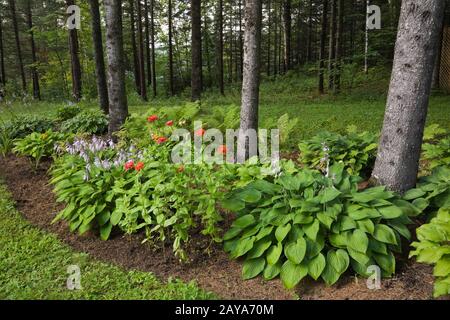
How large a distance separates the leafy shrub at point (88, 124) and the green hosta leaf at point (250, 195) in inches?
190

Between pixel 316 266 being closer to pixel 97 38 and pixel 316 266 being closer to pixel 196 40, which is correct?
pixel 97 38

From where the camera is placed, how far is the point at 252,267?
3.20 meters

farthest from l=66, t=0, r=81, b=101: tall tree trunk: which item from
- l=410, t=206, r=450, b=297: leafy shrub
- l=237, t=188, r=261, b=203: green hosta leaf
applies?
l=410, t=206, r=450, b=297: leafy shrub

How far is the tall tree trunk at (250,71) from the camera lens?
4.71 meters

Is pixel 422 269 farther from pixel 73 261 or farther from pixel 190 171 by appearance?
pixel 73 261

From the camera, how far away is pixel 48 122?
7602 mm

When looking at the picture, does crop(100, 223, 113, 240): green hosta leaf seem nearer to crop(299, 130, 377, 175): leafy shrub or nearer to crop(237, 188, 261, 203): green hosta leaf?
crop(237, 188, 261, 203): green hosta leaf

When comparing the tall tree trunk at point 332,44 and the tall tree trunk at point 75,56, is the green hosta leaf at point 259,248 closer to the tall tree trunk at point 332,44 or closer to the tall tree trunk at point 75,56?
the tall tree trunk at point 332,44

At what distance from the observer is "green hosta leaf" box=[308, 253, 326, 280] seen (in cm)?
291

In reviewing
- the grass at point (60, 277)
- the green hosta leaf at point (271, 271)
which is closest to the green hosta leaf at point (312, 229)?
the green hosta leaf at point (271, 271)

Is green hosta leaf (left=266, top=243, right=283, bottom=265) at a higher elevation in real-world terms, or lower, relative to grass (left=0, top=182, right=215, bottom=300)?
higher

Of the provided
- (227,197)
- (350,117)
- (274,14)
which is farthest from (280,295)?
(274,14)

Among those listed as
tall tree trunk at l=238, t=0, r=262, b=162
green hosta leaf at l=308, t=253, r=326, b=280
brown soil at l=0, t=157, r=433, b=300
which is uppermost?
tall tree trunk at l=238, t=0, r=262, b=162

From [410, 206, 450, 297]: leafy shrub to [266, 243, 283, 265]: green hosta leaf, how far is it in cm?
104
